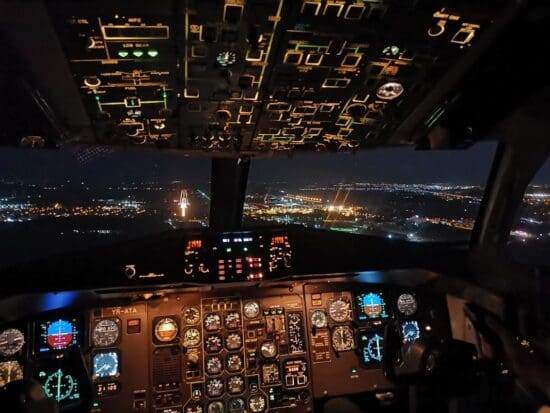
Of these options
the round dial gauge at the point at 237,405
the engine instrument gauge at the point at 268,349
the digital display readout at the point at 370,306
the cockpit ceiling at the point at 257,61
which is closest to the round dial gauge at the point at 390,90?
the cockpit ceiling at the point at 257,61

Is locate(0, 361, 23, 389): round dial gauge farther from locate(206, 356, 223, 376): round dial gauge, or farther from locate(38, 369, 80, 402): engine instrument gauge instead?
locate(206, 356, 223, 376): round dial gauge

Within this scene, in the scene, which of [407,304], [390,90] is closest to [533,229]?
[407,304]

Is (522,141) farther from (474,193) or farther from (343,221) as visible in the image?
(343,221)

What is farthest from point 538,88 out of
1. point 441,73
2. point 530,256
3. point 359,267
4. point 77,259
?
point 77,259

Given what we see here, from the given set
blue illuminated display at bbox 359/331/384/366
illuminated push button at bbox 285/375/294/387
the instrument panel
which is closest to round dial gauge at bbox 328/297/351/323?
the instrument panel

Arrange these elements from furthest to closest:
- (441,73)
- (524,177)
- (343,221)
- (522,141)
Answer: (343,221)
(524,177)
(522,141)
(441,73)

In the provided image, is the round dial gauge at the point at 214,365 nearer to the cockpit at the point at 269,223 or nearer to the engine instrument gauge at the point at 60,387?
the cockpit at the point at 269,223
